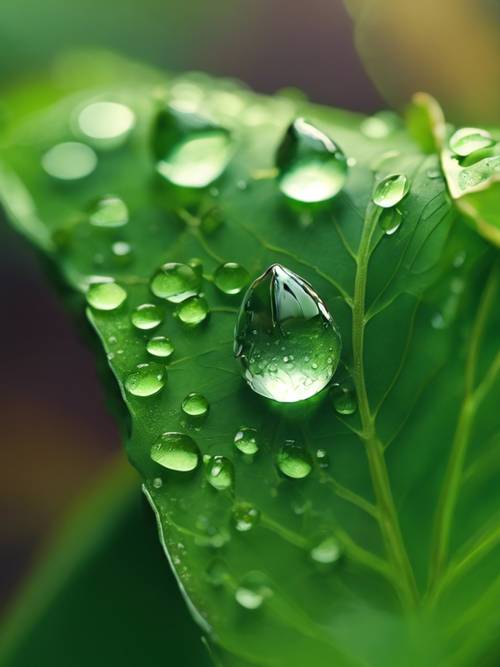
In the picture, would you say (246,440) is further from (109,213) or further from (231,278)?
(109,213)

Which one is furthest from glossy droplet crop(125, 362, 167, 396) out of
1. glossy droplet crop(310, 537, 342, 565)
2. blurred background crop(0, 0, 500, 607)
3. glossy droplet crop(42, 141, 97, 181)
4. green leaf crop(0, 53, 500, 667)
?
blurred background crop(0, 0, 500, 607)

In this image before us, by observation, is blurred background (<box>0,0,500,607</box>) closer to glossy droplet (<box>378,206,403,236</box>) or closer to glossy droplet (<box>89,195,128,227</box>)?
glossy droplet (<box>89,195,128,227</box>)

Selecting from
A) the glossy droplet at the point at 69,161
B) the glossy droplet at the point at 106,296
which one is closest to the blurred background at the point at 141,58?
the glossy droplet at the point at 69,161

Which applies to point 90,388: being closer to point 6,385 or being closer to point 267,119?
point 6,385

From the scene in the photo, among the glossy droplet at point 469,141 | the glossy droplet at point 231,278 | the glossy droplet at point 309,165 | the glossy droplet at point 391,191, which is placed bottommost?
the glossy droplet at point 231,278

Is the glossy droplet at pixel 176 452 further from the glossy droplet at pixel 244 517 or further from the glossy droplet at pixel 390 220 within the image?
the glossy droplet at pixel 390 220

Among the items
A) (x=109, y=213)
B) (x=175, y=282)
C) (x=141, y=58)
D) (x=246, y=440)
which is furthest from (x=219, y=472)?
(x=141, y=58)

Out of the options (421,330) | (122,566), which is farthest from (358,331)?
(122,566)
